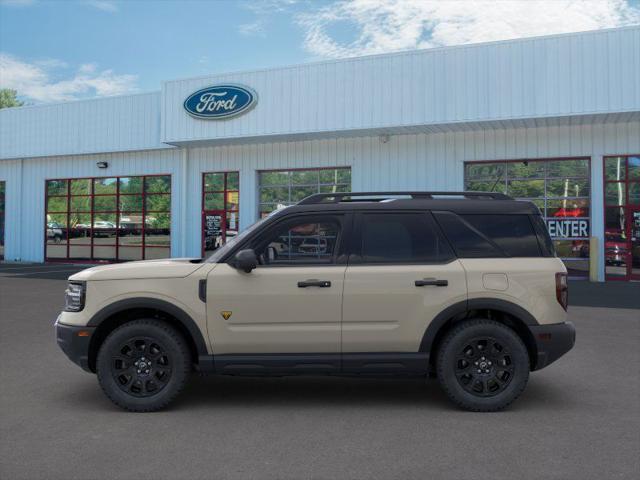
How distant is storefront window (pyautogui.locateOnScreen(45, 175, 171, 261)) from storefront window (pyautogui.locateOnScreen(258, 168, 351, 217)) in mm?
4080

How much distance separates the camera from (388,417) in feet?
16.3

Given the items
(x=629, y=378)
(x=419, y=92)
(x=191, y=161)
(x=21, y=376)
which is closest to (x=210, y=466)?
(x=21, y=376)

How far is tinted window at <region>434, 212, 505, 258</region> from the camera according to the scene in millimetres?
5223

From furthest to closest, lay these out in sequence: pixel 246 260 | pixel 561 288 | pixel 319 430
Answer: pixel 561 288, pixel 246 260, pixel 319 430

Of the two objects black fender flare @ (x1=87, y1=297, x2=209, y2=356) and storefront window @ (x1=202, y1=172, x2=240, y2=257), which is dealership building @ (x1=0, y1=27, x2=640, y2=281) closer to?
storefront window @ (x1=202, y1=172, x2=240, y2=257)

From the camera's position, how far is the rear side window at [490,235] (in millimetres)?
5219

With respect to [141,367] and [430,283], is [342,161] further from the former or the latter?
[141,367]

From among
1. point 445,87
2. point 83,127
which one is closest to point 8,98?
point 83,127

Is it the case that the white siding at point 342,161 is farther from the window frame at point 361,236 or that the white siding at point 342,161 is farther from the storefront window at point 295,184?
the window frame at point 361,236

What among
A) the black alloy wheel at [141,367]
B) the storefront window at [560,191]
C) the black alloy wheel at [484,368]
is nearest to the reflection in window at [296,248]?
the black alloy wheel at [141,367]

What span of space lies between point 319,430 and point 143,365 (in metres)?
1.58

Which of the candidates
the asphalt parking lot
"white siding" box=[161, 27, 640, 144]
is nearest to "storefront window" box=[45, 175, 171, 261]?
"white siding" box=[161, 27, 640, 144]

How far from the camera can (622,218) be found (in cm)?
1756

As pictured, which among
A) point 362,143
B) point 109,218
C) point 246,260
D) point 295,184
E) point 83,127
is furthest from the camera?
point 109,218
